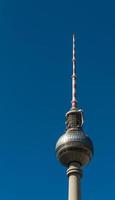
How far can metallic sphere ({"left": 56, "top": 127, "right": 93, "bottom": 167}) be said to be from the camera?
10469 centimetres

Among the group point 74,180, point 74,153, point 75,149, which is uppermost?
point 75,149

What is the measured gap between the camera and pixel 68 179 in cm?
10794

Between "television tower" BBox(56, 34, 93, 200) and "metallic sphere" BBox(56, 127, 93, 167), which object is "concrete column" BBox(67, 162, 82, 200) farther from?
"metallic sphere" BBox(56, 127, 93, 167)

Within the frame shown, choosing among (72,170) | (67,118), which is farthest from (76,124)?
(72,170)

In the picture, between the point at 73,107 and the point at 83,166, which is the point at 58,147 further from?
the point at 73,107

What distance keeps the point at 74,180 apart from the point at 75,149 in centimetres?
704

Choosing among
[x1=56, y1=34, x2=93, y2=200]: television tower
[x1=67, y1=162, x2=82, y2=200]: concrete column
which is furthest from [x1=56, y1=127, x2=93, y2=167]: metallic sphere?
[x1=67, y1=162, x2=82, y2=200]: concrete column

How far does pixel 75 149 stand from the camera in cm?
10462

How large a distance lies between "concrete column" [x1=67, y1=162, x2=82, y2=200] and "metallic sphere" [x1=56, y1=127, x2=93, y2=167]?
1.35 meters

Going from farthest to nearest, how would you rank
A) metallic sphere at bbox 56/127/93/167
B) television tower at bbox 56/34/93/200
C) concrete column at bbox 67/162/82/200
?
metallic sphere at bbox 56/127/93/167
television tower at bbox 56/34/93/200
concrete column at bbox 67/162/82/200

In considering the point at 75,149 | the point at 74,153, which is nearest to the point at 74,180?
the point at 74,153

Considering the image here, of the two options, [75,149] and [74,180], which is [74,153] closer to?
[75,149]

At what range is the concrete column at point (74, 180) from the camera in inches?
4035

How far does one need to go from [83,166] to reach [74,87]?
24.8m
